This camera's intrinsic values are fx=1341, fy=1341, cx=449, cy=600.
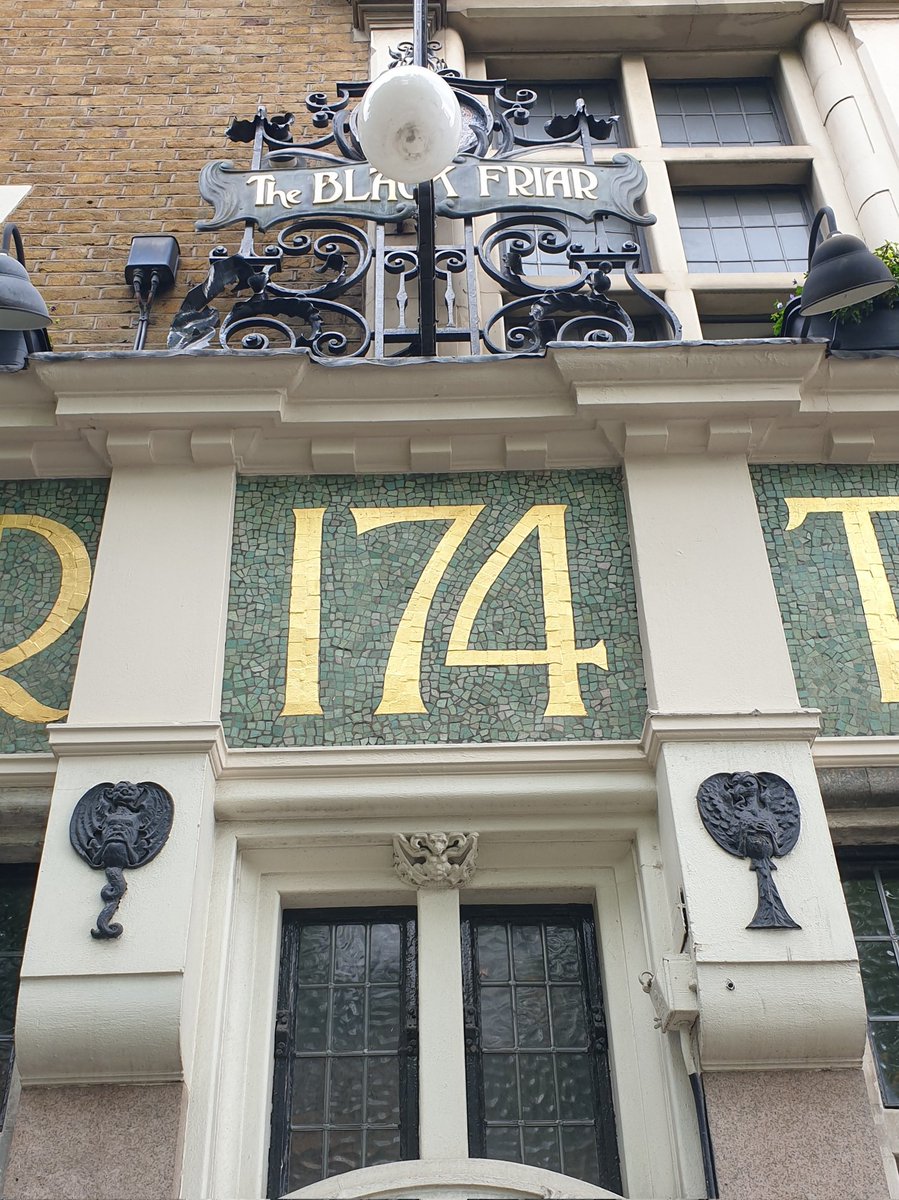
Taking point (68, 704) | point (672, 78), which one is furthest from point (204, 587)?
point (672, 78)

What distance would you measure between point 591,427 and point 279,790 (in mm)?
2460

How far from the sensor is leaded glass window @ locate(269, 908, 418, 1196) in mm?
5340

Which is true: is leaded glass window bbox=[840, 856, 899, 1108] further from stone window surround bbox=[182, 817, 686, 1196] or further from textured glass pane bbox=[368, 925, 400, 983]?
textured glass pane bbox=[368, 925, 400, 983]

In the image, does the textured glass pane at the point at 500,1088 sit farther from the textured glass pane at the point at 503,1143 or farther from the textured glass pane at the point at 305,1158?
the textured glass pane at the point at 305,1158

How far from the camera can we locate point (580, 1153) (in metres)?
5.33

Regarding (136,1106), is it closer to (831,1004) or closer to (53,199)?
(831,1004)

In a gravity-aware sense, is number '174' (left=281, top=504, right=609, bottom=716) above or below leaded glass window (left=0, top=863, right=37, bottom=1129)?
above

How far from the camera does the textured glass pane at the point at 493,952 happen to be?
580 centimetres

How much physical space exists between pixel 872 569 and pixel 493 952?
2587mm

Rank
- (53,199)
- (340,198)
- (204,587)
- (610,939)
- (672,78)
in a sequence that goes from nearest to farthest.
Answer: (610,939) → (204,587) → (340,198) → (53,199) → (672,78)

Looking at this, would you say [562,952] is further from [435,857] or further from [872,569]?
[872,569]

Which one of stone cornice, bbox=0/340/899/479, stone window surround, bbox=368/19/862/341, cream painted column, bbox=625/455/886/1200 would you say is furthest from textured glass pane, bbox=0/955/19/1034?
stone window surround, bbox=368/19/862/341

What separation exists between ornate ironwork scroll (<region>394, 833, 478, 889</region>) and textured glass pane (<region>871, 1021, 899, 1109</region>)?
1.82 metres

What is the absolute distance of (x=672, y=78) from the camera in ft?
35.5
